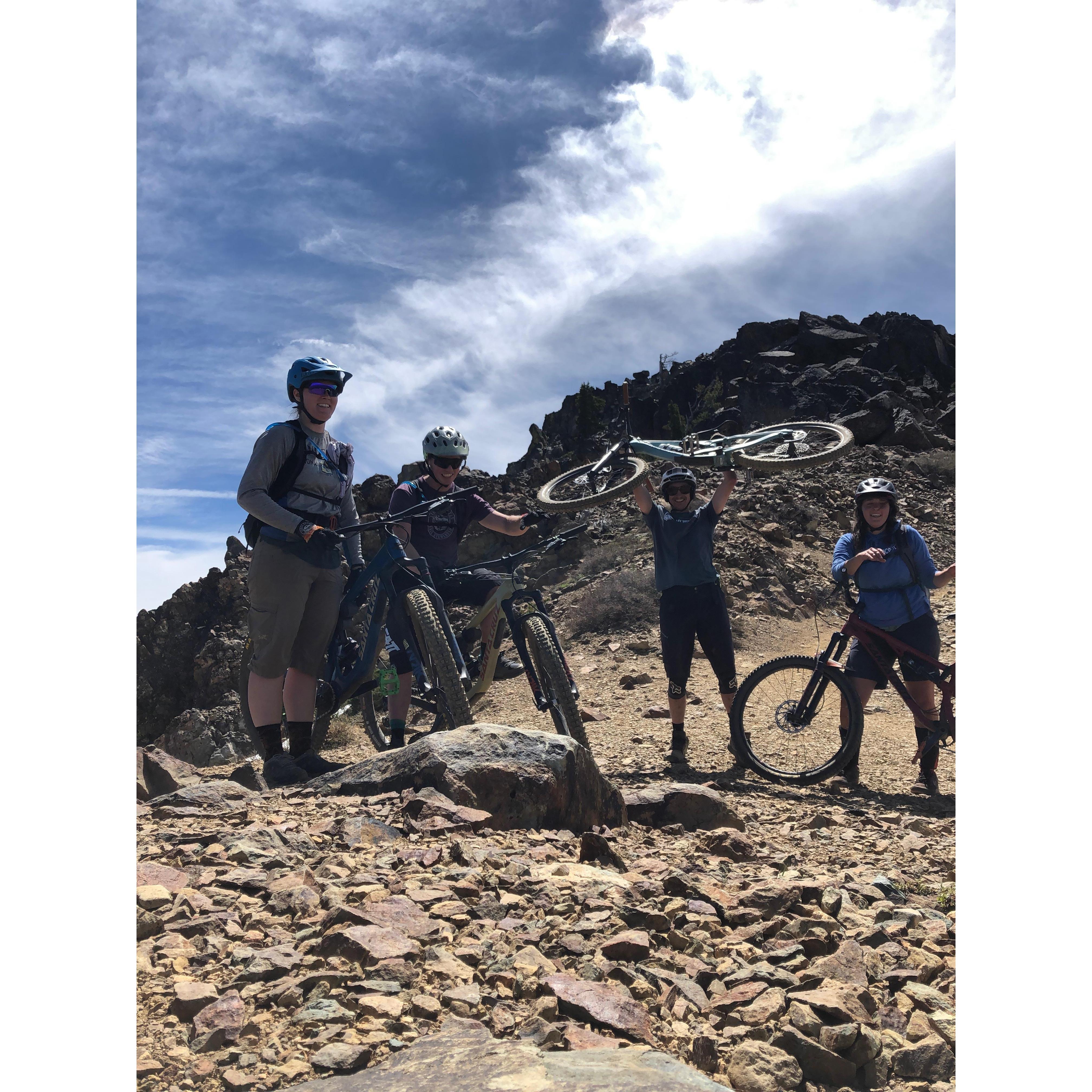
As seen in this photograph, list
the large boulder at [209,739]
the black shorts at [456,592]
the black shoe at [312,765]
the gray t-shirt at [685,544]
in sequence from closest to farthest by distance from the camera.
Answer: the black shoe at [312,765], the black shorts at [456,592], the gray t-shirt at [685,544], the large boulder at [209,739]

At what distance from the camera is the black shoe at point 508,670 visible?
11273 mm

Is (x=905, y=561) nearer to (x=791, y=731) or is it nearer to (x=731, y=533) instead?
(x=791, y=731)

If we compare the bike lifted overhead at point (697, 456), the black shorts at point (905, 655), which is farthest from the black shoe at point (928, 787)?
the bike lifted overhead at point (697, 456)

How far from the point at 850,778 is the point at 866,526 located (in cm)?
168

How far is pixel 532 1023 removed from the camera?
→ 1816mm

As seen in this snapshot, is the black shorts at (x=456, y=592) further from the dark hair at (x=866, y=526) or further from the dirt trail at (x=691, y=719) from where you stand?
the dark hair at (x=866, y=526)

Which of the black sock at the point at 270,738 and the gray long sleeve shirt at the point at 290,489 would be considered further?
the black sock at the point at 270,738

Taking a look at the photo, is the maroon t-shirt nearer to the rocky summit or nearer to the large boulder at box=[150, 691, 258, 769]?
the rocky summit

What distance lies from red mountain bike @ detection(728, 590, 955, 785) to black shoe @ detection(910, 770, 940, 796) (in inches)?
4.9

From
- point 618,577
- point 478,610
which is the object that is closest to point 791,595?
point 618,577

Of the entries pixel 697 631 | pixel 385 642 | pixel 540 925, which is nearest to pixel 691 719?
pixel 697 631

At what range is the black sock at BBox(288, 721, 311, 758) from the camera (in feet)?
15.4

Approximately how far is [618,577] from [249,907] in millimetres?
11678

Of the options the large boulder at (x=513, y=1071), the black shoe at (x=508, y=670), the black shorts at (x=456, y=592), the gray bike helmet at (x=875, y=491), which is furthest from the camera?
the black shoe at (x=508, y=670)
